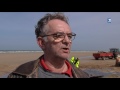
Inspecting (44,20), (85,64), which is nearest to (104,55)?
(85,64)

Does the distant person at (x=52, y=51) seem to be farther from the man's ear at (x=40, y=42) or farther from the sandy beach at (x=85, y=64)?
the sandy beach at (x=85, y=64)

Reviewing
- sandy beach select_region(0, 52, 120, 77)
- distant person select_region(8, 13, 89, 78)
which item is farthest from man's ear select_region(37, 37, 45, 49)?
sandy beach select_region(0, 52, 120, 77)

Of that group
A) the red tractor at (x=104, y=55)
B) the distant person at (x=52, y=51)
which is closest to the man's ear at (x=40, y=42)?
the distant person at (x=52, y=51)

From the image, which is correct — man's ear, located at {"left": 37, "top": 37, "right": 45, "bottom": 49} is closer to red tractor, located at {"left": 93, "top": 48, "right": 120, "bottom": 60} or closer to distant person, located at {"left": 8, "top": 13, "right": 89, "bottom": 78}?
distant person, located at {"left": 8, "top": 13, "right": 89, "bottom": 78}

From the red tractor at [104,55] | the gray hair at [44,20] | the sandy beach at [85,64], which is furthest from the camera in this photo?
the red tractor at [104,55]

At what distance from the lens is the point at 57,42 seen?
1676mm

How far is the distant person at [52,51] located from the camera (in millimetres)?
1663

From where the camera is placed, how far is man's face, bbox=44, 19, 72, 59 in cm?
167

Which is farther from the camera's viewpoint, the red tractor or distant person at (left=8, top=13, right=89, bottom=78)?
the red tractor

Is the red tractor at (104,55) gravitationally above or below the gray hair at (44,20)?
below

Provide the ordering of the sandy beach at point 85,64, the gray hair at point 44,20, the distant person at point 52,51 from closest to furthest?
the distant person at point 52,51, the gray hair at point 44,20, the sandy beach at point 85,64

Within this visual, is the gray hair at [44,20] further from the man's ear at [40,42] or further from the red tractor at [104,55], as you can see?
the red tractor at [104,55]

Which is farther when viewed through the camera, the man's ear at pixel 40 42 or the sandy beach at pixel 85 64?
the sandy beach at pixel 85 64
